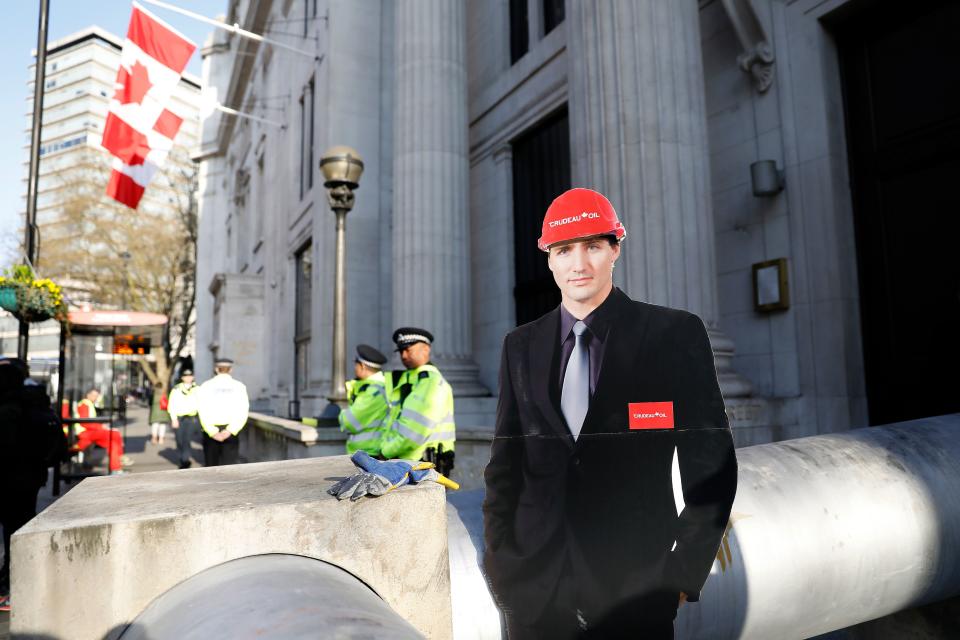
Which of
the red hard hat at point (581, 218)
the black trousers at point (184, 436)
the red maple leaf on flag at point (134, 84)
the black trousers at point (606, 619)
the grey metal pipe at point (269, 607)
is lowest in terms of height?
the black trousers at point (184, 436)

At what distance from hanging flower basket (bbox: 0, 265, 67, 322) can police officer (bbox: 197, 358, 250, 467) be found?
261cm

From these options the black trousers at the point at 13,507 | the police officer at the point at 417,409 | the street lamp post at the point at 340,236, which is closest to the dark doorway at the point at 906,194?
the police officer at the point at 417,409

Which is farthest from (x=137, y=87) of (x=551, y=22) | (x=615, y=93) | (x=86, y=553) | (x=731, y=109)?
(x=86, y=553)

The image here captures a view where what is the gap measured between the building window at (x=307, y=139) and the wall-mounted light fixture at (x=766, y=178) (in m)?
13.0

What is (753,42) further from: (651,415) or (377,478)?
(377,478)

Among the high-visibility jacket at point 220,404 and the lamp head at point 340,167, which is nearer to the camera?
the lamp head at point 340,167

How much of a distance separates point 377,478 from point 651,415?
911 mm

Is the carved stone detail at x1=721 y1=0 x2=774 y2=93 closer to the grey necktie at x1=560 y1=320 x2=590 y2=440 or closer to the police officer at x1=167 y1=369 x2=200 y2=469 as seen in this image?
the grey necktie at x1=560 y1=320 x2=590 y2=440

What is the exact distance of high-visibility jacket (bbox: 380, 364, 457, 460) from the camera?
4605mm

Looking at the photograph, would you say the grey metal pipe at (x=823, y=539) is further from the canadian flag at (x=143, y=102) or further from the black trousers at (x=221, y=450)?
the canadian flag at (x=143, y=102)

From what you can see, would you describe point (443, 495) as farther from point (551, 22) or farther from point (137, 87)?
point (137, 87)

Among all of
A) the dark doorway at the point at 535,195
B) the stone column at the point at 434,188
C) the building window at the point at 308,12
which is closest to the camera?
the stone column at the point at 434,188

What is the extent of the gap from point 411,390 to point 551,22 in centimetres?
821

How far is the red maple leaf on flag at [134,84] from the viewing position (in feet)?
43.9
